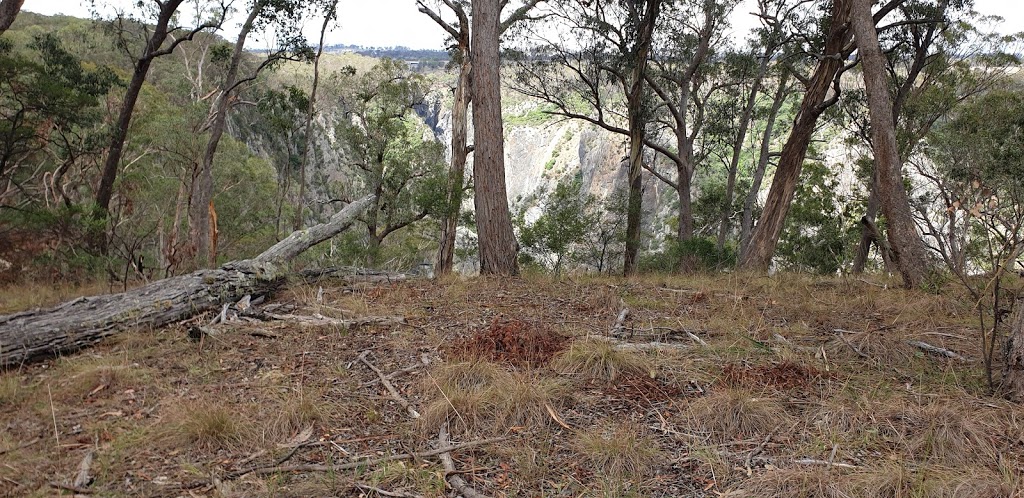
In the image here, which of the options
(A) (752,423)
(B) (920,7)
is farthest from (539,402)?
(B) (920,7)

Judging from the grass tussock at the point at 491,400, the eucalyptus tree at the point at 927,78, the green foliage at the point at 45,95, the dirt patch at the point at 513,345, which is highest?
the eucalyptus tree at the point at 927,78

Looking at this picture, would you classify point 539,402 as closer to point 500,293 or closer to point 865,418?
point 865,418

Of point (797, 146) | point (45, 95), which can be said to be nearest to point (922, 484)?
point (797, 146)

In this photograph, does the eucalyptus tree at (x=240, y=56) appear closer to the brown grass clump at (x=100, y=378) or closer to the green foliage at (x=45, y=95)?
the green foliage at (x=45, y=95)

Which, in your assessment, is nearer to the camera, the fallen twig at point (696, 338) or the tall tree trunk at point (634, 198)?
the fallen twig at point (696, 338)

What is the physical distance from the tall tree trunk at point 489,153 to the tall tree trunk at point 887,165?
398 centimetres

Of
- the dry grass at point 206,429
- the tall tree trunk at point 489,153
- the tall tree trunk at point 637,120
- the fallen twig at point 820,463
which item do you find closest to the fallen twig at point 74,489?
the dry grass at point 206,429

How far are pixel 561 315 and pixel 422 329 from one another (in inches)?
45.7

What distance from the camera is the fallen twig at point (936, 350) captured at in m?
3.56

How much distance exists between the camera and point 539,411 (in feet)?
9.30

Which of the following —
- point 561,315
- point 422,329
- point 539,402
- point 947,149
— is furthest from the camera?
point 947,149

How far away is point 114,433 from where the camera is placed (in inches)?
105

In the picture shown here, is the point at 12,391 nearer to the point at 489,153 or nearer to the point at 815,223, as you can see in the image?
the point at 489,153

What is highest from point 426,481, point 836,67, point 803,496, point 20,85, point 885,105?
point 836,67
